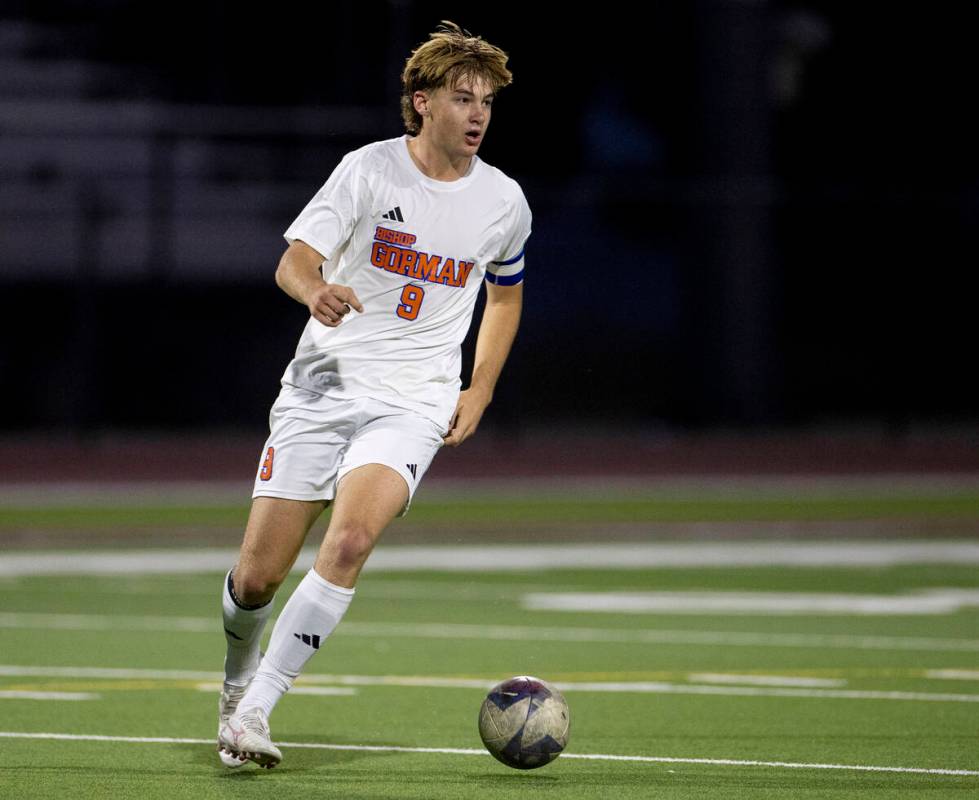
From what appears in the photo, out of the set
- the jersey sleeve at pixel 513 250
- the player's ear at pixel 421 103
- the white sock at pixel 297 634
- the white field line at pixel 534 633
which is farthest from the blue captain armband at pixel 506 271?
the white field line at pixel 534 633

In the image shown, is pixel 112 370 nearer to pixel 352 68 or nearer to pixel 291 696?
pixel 352 68

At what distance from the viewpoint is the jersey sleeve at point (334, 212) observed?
7809 mm

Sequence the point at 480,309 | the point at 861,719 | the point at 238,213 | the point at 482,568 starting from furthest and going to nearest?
the point at 238,213, the point at 480,309, the point at 482,568, the point at 861,719

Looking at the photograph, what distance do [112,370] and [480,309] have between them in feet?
18.9

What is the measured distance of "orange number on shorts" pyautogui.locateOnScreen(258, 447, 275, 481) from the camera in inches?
315

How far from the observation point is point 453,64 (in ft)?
26.0

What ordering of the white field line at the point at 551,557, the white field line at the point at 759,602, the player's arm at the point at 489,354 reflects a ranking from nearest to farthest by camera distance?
the player's arm at the point at 489,354 < the white field line at the point at 759,602 < the white field line at the point at 551,557

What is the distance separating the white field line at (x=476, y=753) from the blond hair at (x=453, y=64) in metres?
2.65

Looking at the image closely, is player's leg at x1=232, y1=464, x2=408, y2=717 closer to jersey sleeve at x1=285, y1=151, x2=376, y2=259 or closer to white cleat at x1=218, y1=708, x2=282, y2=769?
white cleat at x1=218, y1=708, x2=282, y2=769

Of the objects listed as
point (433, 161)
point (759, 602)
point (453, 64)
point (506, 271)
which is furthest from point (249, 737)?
point (759, 602)

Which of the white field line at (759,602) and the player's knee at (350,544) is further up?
the player's knee at (350,544)

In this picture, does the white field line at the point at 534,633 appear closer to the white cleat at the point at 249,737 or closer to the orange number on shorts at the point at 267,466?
the orange number on shorts at the point at 267,466

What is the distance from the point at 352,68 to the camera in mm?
32281

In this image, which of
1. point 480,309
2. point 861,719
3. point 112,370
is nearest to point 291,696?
point 861,719
